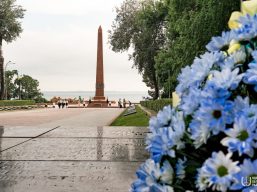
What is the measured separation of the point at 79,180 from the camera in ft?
17.4

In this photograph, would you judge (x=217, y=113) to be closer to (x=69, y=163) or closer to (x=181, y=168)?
(x=181, y=168)

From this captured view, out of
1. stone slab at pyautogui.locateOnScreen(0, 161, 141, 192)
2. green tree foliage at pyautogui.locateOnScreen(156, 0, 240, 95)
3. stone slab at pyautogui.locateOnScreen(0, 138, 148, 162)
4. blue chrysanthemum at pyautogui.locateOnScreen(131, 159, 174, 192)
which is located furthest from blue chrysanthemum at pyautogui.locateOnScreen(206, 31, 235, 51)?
green tree foliage at pyautogui.locateOnScreen(156, 0, 240, 95)

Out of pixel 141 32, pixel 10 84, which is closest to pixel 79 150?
pixel 141 32

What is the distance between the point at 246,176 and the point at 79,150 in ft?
23.7

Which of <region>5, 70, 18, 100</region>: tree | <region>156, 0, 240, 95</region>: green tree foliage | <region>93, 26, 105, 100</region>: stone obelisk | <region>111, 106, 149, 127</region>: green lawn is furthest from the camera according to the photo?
<region>5, 70, 18, 100</region>: tree

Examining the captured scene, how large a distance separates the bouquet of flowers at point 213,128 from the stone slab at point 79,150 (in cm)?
540

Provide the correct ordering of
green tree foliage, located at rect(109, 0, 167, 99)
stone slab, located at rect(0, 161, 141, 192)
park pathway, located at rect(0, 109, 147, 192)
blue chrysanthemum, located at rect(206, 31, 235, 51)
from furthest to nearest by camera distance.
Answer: green tree foliage, located at rect(109, 0, 167, 99)
park pathway, located at rect(0, 109, 147, 192)
stone slab, located at rect(0, 161, 141, 192)
blue chrysanthemum, located at rect(206, 31, 235, 51)

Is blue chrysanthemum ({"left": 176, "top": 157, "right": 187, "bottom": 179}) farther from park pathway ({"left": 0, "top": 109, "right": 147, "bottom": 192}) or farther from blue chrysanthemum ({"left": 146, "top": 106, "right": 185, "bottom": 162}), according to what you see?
park pathway ({"left": 0, "top": 109, "right": 147, "bottom": 192})

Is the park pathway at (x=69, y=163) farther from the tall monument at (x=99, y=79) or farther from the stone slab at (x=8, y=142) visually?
the tall monument at (x=99, y=79)

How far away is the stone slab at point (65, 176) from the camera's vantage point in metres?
4.86

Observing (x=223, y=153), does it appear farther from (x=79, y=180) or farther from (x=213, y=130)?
(x=79, y=180)

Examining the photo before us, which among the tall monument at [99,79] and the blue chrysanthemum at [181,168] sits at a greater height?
the tall monument at [99,79]

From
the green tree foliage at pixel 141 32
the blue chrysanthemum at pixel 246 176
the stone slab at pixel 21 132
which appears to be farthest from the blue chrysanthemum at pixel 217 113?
the green tree foliage at pixel 141 32

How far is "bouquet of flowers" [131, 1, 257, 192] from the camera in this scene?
1235mm
